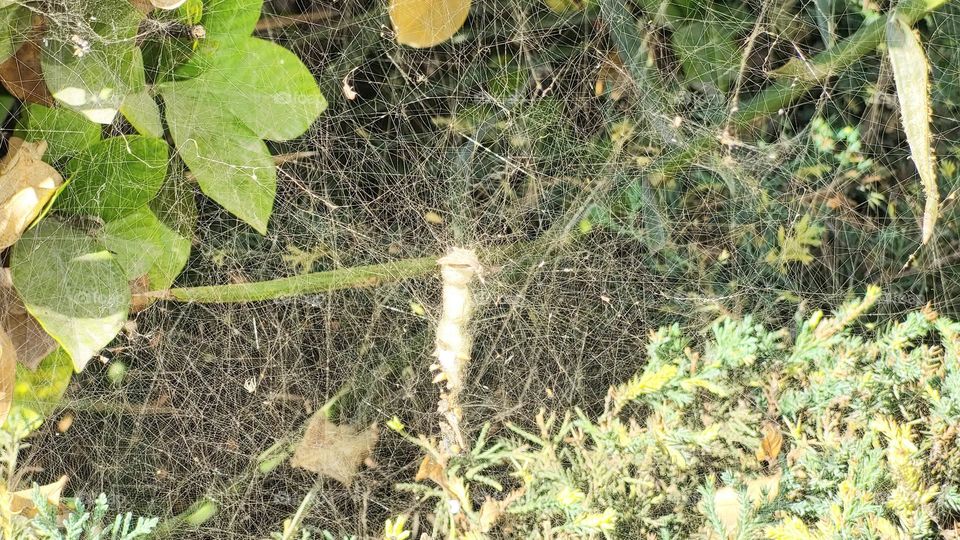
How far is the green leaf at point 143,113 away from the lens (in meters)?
0.79

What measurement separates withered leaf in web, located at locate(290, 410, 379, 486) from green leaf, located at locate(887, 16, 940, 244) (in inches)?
25.3

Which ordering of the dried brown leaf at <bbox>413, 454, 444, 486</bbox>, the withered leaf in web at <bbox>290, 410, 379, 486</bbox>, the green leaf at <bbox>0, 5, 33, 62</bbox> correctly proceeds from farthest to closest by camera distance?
1. the withered leaf in web at <bbox>290, 410, 379, 486</bbox>
2. the dried brown leaf at <bbox>413, 454, 444, 486</bbox>
3. the green leaf at <bbox>0, 5, 33, 62</bbox>

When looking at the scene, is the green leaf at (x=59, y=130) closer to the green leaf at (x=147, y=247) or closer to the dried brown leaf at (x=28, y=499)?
the green leaf at (x=147, y=247)

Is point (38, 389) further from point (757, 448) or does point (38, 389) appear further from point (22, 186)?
point (757, 448)

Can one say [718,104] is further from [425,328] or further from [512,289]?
[425,328]

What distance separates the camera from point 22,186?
765 millimetres

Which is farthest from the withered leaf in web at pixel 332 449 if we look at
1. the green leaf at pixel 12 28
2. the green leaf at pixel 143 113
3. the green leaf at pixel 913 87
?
the green leaf at pixel 913 87

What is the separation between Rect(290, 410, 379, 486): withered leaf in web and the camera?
0.98m

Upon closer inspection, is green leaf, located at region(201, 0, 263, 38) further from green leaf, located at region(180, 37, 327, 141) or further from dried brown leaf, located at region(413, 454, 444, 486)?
dried brown leaf, located at region(413, 454, 444, 486)

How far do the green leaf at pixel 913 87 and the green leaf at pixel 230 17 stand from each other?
24.7 inches

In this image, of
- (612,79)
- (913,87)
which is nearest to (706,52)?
(612,79)

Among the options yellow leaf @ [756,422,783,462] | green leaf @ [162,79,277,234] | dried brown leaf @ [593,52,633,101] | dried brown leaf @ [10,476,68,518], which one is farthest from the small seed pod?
yellow leaf @ [756,422,783,462]

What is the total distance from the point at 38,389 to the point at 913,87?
3.03 ft

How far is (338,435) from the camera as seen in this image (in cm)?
98
